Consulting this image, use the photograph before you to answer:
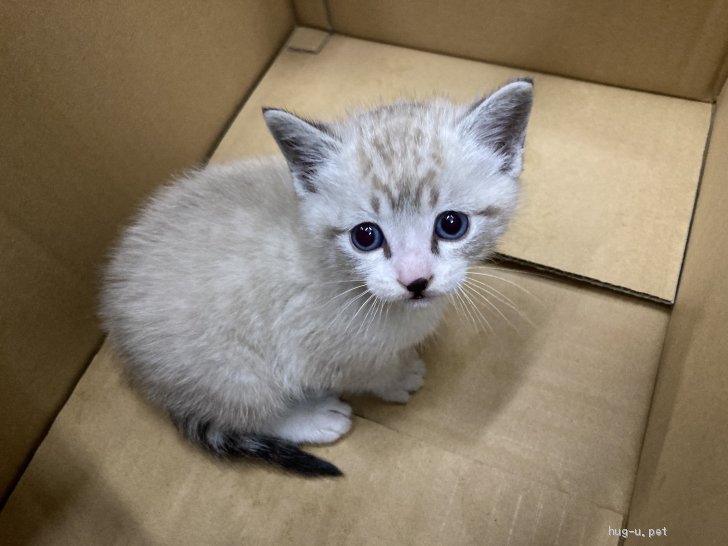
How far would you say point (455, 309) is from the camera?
5.47ft

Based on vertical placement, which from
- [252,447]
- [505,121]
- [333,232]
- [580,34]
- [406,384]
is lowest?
[252,447]

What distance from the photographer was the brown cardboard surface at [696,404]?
35.9 inches

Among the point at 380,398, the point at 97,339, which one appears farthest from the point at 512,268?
the point at 97,339

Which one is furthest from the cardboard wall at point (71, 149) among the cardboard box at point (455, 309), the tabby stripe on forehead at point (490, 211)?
the tabby stripe on forehead at point (490, 211)

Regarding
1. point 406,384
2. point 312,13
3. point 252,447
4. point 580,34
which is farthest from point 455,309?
point 312,13

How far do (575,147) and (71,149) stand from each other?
4.63 feet

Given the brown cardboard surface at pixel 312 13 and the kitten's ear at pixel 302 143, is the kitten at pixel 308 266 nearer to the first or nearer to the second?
the kitten's ear at pixel 302 143

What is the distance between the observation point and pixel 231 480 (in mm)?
1484

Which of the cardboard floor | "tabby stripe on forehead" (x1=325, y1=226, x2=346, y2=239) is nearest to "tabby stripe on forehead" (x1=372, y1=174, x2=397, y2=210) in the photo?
"tabby stripe on forehead" (x1=325, y1=226, x2=346, y2=239)

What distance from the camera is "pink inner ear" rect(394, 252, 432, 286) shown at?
1.00 metres

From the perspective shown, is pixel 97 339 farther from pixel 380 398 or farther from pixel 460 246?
pixel 460 246

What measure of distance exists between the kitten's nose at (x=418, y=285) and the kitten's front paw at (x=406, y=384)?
0.53 m

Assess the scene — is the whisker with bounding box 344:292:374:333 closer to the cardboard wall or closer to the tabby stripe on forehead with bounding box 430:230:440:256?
the tabby stripe on forehead with bounding box 430:230:440:256

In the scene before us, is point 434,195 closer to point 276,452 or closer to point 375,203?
point 375,203
